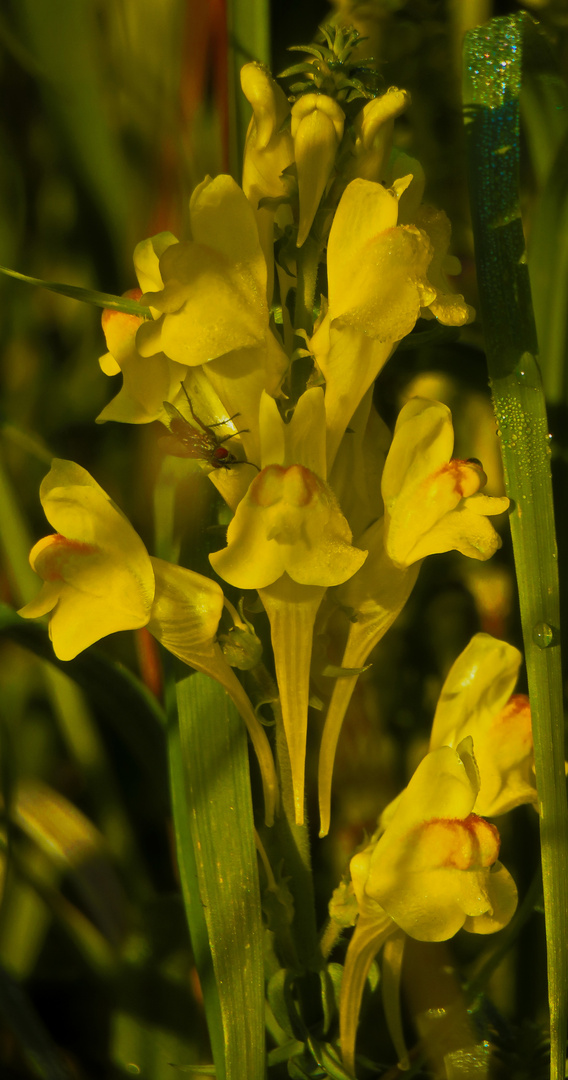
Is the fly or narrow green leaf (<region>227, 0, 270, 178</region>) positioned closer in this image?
the fly

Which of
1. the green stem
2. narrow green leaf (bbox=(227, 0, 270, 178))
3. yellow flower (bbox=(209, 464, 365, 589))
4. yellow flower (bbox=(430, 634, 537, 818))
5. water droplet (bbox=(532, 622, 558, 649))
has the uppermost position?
Answer: narrow green leaf (bbox=(227, 0, 270, 178))

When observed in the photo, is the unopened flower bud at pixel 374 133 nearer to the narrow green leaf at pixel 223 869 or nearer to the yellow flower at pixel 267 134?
the yellow flower at pixel 267 134

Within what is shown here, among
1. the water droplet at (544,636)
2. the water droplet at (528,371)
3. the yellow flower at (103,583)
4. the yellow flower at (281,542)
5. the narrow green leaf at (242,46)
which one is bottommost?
the water droplet at (544,636)

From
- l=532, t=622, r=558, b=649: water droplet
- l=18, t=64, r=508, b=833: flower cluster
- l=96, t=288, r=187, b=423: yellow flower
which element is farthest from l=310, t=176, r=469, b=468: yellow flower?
l=532, t=622, r=558, b=649: water droplet

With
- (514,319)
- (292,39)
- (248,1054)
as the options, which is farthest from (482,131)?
(248,1054)

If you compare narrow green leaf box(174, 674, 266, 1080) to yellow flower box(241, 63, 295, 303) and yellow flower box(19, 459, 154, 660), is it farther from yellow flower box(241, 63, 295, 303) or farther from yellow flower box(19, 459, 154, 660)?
yellow flower box(241, 63, 295, 303)

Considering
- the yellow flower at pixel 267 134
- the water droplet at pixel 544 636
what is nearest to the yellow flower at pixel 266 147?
the yellow flower at pixel 267 134

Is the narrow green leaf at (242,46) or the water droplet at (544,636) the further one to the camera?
the narrow green leaf at (242,46)

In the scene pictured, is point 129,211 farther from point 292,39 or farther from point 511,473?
point 511,473
